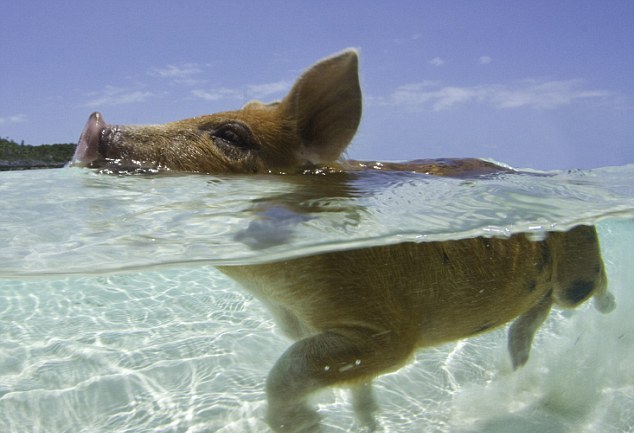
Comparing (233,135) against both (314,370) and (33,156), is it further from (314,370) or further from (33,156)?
(33,156)

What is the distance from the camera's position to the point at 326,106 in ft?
15.3

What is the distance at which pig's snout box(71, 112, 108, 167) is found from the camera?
4.14 meters

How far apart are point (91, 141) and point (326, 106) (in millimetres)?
1800

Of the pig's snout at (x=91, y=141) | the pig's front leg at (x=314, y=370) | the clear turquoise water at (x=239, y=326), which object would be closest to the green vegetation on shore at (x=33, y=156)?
the clear turquoise water at (x=239, y=326)

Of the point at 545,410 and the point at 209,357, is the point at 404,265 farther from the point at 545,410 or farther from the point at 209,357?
the point at 209,357

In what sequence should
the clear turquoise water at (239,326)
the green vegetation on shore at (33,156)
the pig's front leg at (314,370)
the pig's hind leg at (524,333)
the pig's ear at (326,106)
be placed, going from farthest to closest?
the green vegetation on shore at (33,156) → the pig's hind leg at (524,333) → the pig's ear at (326,106) → the clear turquoise water at (239,326) → the pig's front leg at (314,370)

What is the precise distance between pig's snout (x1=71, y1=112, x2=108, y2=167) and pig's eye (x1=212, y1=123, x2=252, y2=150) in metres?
0.85

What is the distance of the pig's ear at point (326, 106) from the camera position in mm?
4453

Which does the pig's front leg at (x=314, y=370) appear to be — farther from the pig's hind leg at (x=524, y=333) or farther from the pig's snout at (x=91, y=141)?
the pig's hind leg at (x=524, y=333)

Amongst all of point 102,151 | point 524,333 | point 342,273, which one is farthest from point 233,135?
point 524,333

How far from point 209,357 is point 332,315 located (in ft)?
7.18

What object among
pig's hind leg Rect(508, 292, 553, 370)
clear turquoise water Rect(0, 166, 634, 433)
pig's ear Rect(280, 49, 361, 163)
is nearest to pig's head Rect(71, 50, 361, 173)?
pig's ear Rect(280, 49, 361, 163)

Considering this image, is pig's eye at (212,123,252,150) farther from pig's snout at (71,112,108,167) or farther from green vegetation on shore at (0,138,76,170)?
green vegetation on shore at (0,138,76,170)

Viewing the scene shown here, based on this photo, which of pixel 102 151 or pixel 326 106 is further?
pixel 326 106
